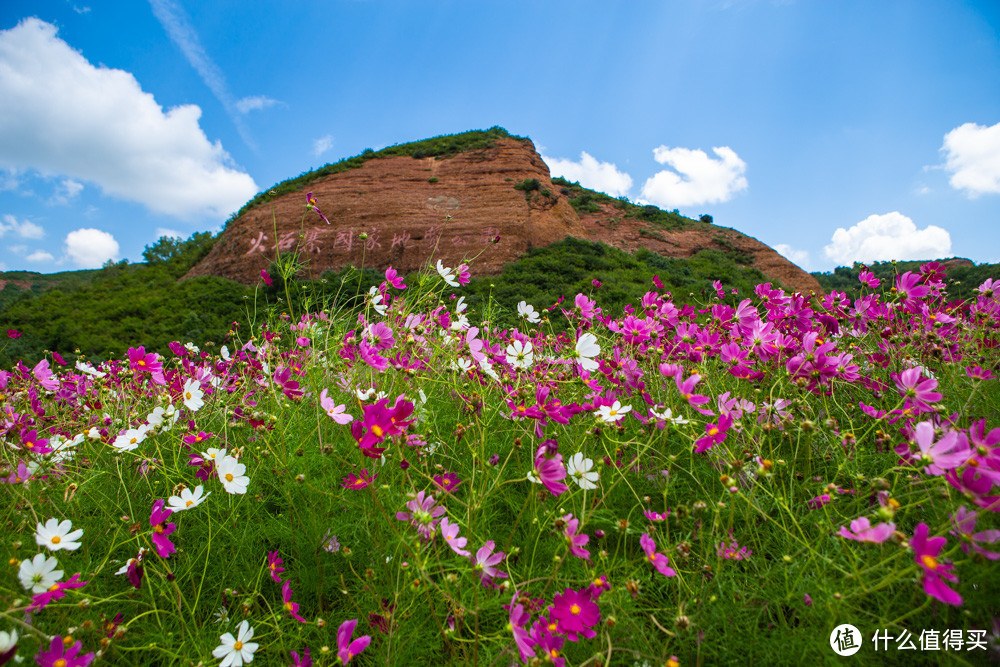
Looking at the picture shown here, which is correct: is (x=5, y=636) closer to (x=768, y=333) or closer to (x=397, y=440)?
(x=397, y=440)

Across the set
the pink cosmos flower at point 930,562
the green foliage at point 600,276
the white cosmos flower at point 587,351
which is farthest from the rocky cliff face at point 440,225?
the pink cosmos flower at point 930,562

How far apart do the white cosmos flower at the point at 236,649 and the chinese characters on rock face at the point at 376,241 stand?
1331 centimetres

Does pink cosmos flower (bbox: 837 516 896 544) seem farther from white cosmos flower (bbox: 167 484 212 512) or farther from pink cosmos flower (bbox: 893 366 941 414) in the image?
white cosmos flower (bbox: 167 484 212 512)

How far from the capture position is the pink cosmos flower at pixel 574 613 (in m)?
0.83

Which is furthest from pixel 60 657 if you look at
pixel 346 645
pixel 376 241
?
pixel 376 241

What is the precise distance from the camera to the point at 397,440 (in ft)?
3.21

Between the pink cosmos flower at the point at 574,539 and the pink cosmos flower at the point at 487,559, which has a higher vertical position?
the pink cosmos flower at the point at 574,539

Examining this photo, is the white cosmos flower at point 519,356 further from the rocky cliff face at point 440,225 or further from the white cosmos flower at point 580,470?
the rocky cliff face at point 440,225

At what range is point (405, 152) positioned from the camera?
2058cm

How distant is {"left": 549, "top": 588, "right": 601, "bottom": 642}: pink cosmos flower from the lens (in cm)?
83

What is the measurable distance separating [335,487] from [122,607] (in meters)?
0.56

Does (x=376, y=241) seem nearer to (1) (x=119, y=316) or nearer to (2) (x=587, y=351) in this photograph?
(1) (x=119, y=316)

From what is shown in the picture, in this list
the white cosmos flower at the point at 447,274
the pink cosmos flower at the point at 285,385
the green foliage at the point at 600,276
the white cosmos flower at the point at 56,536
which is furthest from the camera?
the green foliage at the point at 600,276


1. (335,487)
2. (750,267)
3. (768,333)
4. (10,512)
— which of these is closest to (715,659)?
(768,333)
